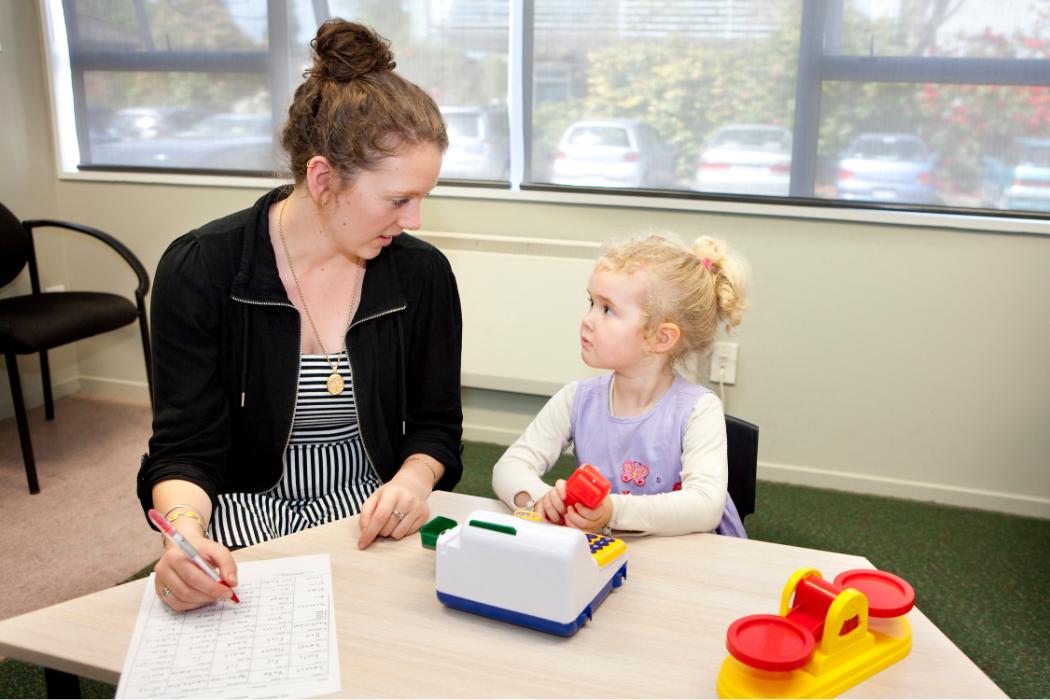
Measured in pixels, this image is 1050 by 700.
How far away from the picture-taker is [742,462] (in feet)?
5.03

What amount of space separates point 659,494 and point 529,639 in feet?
1.26

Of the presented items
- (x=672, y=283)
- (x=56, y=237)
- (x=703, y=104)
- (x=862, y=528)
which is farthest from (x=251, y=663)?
(x=56, y=237)

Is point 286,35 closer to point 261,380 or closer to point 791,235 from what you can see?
point 791,235

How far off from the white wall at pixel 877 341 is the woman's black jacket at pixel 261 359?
136 cm

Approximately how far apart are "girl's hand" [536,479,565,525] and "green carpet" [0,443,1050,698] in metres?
1.02

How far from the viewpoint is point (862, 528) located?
8.09 feet

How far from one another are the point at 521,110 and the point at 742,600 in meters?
2.14

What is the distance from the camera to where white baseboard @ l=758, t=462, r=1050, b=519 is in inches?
102

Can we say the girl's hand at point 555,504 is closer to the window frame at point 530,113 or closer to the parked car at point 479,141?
the window frame at point 530,113

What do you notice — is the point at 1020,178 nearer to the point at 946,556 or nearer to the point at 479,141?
the point at 946,556

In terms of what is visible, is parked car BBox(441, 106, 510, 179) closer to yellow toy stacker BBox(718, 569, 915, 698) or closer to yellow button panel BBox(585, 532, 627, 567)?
yellow button panel BBox(585, 532, 627, 567)

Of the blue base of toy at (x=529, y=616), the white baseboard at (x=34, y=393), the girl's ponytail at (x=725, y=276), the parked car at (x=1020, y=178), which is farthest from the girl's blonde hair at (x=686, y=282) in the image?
the white baseboard at (x=34, y=393)

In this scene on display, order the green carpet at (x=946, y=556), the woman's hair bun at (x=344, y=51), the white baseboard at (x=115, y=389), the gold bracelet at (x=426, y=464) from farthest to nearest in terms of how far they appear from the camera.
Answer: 1. the white baseboard at (x=115, y=389)
2. the green carpet at (x=946, y=556)
3. the gold bracelet at (x=426, y=464)
4. the woman's hair bun at (x=344, y=51)

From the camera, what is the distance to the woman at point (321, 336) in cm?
126
